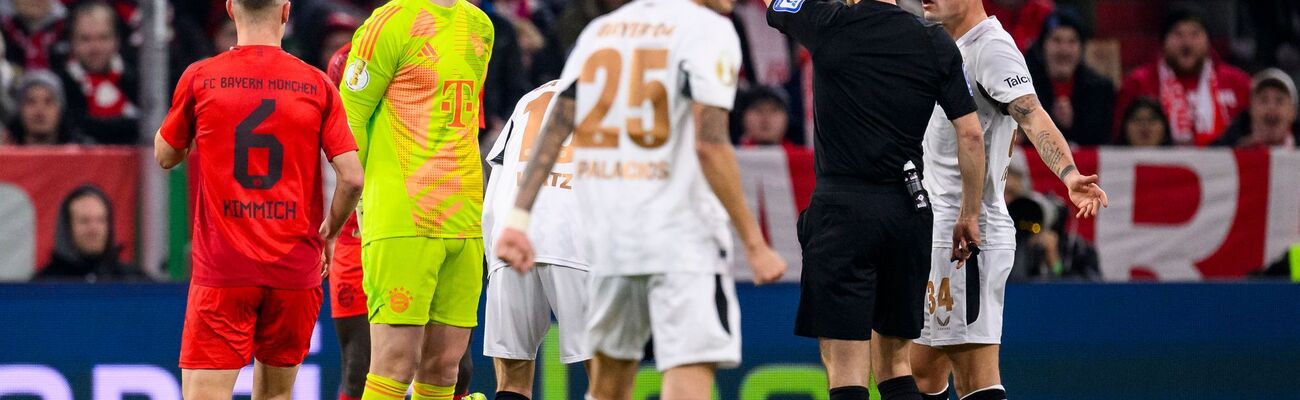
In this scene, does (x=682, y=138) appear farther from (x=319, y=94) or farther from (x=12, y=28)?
(x=12, y=28)

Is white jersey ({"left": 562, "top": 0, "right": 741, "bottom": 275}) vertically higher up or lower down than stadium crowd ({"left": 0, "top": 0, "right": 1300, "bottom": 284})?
lower down

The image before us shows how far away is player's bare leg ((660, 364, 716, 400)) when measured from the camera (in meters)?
4.98

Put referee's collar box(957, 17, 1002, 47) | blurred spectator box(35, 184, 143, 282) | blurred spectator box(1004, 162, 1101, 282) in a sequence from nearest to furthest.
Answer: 1. referee's collar box(957, 17, 1002, 47)
2. blurred spectator box(35, 184, 143, 282)
3. blurred spectator box(1004, 162, 1101, 282)

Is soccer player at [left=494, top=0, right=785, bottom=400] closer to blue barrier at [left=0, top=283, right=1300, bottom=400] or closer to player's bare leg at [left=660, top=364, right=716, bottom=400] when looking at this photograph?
player's bare leg at [left=660, top=364, right=716, bottom=400]

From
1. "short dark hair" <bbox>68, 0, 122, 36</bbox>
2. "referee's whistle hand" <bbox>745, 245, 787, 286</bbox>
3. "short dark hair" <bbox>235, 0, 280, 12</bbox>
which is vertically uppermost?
"short dark hair" <bbox>68, 0, 122, 36</bbox>

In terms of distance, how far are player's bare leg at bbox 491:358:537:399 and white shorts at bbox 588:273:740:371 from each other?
1.51m

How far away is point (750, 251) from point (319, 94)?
1.84 metres

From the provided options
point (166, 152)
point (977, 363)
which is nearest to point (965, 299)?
point (977, 363)

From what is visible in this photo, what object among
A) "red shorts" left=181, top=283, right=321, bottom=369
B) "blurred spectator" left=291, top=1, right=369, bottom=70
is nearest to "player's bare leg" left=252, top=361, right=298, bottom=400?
"red shorts" left=181, top=283, right=321, bottom=369

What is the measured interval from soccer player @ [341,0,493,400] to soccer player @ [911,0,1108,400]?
1.96 metres

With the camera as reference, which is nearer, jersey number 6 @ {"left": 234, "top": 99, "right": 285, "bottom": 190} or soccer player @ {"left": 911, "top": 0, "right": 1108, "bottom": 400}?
jersey number 6 @ {"left": 234, "top": 99, "right": 285, "bottom": 190}

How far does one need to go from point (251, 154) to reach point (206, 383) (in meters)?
0.84

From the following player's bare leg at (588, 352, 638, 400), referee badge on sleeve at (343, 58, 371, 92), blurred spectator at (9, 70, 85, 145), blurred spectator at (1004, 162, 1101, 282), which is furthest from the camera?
blurred spectator at (9, 70, 85, 145)

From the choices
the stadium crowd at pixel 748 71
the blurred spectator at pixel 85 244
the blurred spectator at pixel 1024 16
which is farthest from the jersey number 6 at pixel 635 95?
the blurred spectator at pixel 1024 16
